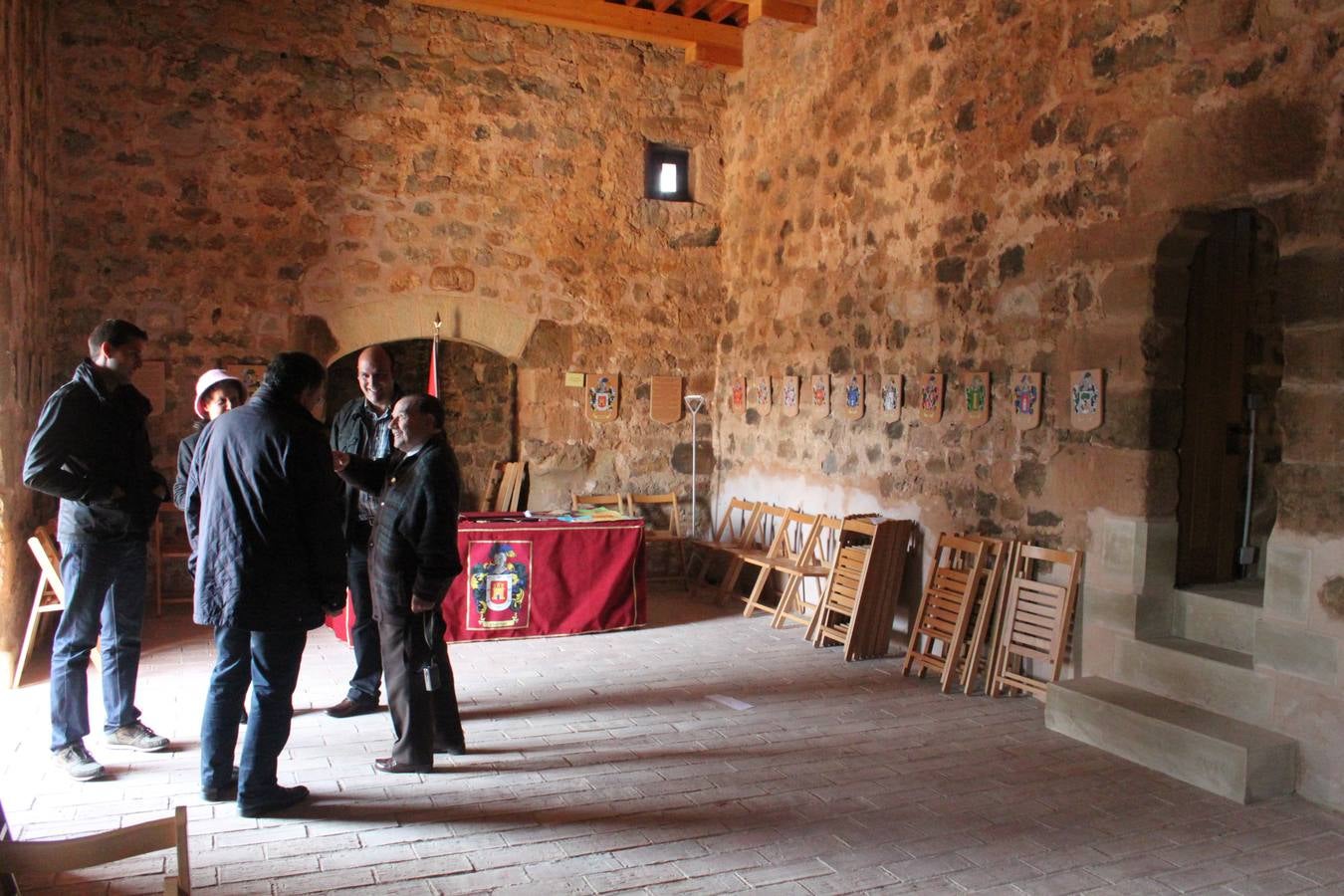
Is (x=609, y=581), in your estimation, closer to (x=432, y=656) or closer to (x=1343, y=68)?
(x=432, y=656)

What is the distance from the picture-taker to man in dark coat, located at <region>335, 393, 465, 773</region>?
3.50m

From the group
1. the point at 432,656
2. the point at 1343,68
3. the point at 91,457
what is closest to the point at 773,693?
the point at 432,656

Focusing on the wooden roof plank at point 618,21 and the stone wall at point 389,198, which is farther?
the wooden roof plank at point 618,21

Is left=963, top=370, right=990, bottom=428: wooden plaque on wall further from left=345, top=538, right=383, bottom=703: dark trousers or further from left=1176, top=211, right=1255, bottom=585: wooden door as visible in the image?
left=345, top=538, right=383, bottom=703: dark trousers

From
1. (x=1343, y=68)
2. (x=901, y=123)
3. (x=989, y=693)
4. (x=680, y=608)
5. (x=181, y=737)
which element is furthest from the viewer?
(x=680, y=608)

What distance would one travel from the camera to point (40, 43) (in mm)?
5863

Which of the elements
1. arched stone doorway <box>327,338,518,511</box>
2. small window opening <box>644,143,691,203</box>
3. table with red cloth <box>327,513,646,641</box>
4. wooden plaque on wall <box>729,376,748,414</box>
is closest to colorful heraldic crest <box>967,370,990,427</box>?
table with red cloth <box>327,513,646,641</box>

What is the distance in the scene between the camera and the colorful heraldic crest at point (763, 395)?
713 cm

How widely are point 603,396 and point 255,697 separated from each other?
4.46m

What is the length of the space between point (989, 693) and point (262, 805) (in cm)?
317

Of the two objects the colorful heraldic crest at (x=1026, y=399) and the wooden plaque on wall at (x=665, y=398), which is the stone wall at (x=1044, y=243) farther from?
the wooden plaque on wall at (x=665, y=398)

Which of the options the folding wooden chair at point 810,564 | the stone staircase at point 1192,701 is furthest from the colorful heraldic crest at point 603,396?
the stone staircase at point 1192,701

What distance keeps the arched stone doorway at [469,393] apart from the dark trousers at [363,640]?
4538 millimetres

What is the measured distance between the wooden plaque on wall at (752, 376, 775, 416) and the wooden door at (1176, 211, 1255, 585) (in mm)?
3033
